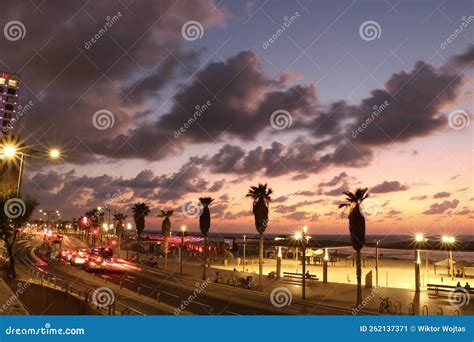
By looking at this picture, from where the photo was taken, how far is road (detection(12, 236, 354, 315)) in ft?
86.1

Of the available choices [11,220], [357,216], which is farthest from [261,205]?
[11,220]

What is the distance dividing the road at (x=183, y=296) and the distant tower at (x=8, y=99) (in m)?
151

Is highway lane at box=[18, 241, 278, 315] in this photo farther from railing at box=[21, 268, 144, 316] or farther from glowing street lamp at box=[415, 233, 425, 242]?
glowing street lamp at box=[415, 233, 425, 242]

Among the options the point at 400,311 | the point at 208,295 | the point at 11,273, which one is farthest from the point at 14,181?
the point at 400,311

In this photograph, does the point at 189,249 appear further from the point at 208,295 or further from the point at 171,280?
the point at 208,295

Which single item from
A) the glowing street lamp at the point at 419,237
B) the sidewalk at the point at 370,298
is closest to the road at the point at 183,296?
the sidewalk at the point at 370,298

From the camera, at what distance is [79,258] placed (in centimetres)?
5212

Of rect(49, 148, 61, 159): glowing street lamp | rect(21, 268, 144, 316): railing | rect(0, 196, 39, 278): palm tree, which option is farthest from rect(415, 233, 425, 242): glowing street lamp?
rect(0, 196, 39, 278): palm tree

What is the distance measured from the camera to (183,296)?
32.3m

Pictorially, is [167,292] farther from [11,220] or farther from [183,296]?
[11,220]

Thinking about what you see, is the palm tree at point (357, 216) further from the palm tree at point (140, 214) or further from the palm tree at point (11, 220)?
the palm tree at point (140, 214)

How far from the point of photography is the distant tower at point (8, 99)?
174625 millimetres

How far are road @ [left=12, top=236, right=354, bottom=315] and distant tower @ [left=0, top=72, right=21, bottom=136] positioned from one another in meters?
151

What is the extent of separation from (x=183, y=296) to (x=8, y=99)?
17641 cm
